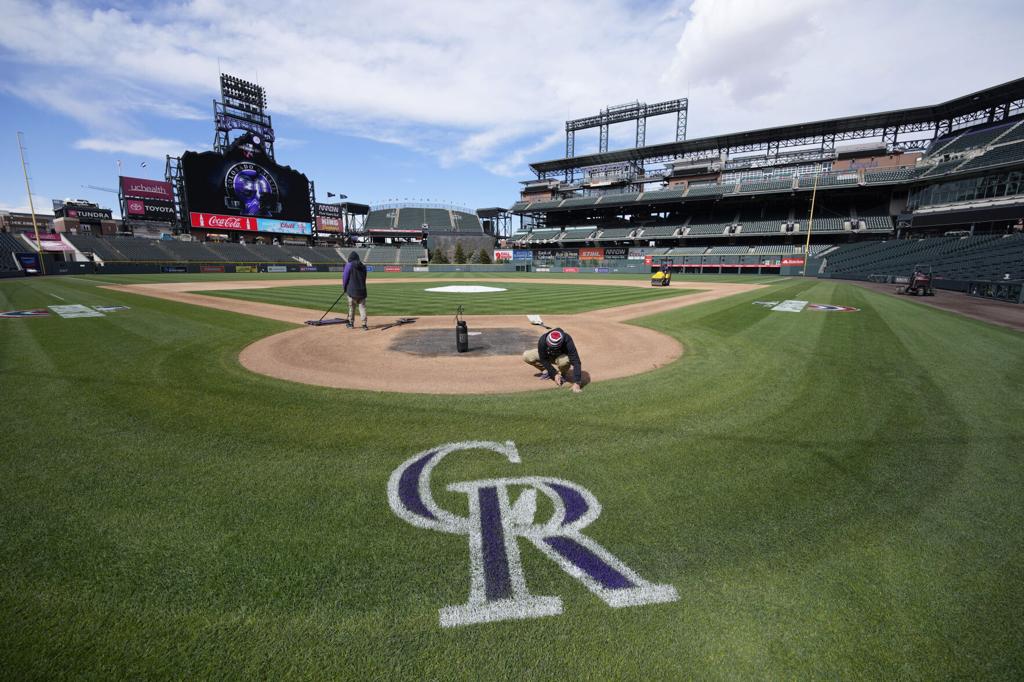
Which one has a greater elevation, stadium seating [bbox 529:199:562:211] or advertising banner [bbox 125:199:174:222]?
stadium seating [bbox 529:199:562:211]

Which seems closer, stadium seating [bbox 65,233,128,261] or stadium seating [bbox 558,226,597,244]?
stadium seating [bbox 65,233,128,261]

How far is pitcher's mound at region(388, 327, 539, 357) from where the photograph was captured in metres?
9.01

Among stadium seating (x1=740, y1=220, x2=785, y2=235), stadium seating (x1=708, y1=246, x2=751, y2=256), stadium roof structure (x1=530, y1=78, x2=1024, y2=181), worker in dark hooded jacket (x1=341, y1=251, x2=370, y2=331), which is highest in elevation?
stadium roof structure (x1=530, y1=78, x2=1024, y2=181)

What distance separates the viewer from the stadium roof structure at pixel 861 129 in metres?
41.1

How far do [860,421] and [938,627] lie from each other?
3592 mm

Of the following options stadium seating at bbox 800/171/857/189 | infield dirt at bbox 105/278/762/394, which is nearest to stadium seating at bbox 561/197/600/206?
stadium seating at bbox 800/171/857/189

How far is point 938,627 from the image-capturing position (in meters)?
2.30

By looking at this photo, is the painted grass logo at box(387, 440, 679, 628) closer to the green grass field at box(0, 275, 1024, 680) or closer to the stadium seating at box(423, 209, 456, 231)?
the green grass field at box(0, 275, 1024, 680)

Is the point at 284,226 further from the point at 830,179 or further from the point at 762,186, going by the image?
the point at 830,179

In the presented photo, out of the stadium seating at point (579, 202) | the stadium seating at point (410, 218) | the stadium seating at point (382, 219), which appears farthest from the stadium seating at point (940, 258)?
the stadium seating at point (382, 219)

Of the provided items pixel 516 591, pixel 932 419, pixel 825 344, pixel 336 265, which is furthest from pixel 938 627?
pixel 336 265

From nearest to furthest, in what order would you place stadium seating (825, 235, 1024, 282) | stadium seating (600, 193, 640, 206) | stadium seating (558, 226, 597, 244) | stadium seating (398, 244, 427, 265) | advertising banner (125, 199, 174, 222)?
stadium seating (825, 235, 1024, 282)
stadium seating (600, 193, 640, 206)
advertising banner (125, 199, 174, 222)
stadium seating (558, 226, 597, 244)
stadium seating (398, 244, 427, 265)

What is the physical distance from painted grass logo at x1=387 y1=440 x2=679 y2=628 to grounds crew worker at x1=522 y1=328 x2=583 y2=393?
229cm

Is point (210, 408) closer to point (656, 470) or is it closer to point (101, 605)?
point (101, 605)
